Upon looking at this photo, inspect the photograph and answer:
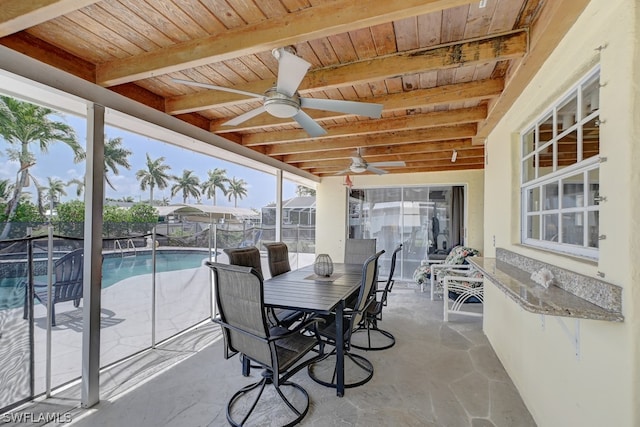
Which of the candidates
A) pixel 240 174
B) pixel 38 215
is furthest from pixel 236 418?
pixel 240 174

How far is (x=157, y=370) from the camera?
2.69 m

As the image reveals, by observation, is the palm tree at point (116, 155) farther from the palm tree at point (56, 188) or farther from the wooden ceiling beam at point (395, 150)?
the wooden ceiling beam at point (395, 150)

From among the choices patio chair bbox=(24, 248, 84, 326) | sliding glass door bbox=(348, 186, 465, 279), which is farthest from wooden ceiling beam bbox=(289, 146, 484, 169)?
patio chair bbox=(24, 248, 84, 326)

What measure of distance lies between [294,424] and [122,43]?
289 centimetres

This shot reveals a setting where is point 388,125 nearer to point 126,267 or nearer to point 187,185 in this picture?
point 126,267

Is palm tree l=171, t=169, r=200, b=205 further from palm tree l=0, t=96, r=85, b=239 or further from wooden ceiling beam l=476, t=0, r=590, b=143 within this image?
wooden ceiling beam l=476, t=0, r=590, b=143

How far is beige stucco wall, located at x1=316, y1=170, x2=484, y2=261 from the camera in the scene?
242 inches

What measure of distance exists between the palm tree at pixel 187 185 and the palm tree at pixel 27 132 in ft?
55.3

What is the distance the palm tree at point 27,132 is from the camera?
4516mm

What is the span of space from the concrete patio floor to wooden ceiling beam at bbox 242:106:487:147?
2.48 m

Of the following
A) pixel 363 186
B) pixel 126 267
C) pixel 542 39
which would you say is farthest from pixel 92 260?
pixel 363 186

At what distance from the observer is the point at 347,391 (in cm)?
235

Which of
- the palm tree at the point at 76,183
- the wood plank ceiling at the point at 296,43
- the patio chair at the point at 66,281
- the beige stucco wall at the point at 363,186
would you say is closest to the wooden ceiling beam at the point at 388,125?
the wood plank ceiling at the point at 296,43

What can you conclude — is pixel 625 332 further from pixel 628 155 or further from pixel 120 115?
pixel 120 115
